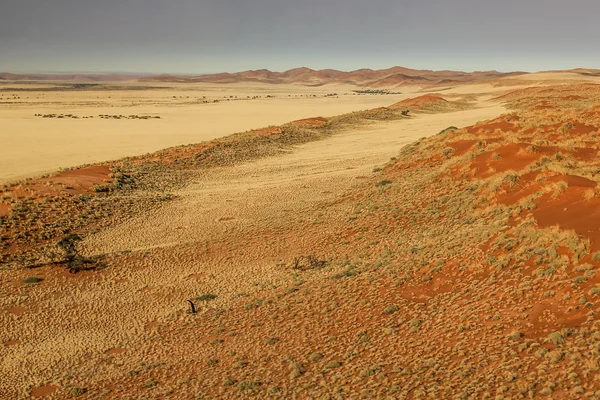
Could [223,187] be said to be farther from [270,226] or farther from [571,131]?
[571,131]

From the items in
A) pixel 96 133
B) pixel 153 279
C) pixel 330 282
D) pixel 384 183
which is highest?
pixel 96 133

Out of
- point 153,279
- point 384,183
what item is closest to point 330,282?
point 153,279

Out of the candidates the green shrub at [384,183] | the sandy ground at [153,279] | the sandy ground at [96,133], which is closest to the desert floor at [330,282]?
the sandy ground at [153,279]

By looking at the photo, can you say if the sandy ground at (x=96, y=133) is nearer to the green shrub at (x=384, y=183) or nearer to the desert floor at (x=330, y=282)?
the desert floor at (x=330, y=282)

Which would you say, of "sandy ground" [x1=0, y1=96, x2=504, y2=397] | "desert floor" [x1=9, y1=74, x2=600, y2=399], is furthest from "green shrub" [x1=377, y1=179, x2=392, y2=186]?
"sandy ground" [x1=0, y1=96, x2=504, y2=397]

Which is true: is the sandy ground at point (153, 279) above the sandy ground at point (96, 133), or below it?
below

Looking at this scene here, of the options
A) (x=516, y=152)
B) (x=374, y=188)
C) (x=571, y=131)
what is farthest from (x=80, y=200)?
(x=571, y=131)

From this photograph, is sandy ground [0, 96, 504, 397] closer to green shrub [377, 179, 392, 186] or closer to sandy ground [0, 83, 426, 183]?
green shrub [377, 179, 392, 186]

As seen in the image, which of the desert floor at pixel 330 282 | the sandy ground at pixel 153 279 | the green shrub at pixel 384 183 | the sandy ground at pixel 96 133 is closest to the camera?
the desert floor at pixel 330 282

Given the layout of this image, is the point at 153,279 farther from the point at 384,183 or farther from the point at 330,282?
the point at 384,183

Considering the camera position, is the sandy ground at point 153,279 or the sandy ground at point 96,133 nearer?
the sandy ground at point 153,279
